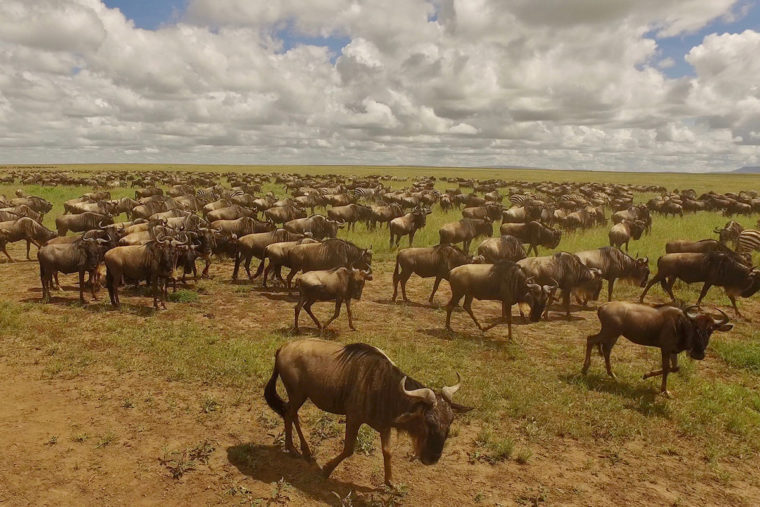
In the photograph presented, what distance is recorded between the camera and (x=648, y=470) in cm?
605

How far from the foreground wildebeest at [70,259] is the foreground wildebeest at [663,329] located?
13.6 metres

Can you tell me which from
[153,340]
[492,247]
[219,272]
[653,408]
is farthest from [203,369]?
[492,247]

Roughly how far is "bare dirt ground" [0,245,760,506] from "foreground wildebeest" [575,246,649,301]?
8.04 metres

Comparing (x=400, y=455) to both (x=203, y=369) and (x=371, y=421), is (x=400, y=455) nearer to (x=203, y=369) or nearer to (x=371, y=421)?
(x=371, y=421)

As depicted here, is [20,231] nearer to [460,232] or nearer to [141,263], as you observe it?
[141,263]

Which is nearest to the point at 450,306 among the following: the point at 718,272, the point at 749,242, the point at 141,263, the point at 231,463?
the point at 231,463

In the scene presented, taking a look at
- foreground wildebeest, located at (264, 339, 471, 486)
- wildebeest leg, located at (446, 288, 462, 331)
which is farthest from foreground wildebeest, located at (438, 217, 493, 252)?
foreground wildebeest, located at (264, 339, 471, 486)

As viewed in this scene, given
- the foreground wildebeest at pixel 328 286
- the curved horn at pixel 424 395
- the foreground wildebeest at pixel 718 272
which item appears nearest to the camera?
the curved horn at pixel 424 395

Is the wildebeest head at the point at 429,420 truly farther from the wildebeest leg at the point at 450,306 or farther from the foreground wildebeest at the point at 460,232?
the foreground wildebeest at the point at 460,232

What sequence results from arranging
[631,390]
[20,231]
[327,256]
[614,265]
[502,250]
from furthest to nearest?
[20,231] < [502,250] < [614,265] < [327,256] < [631,390]

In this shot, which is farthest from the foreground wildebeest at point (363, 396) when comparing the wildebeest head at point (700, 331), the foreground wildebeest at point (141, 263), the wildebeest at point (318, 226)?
the wildebeest at point (318, 226)

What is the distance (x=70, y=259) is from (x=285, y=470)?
34.6 ft

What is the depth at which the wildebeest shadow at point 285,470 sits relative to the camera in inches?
215

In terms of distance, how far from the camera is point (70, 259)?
12.4m
